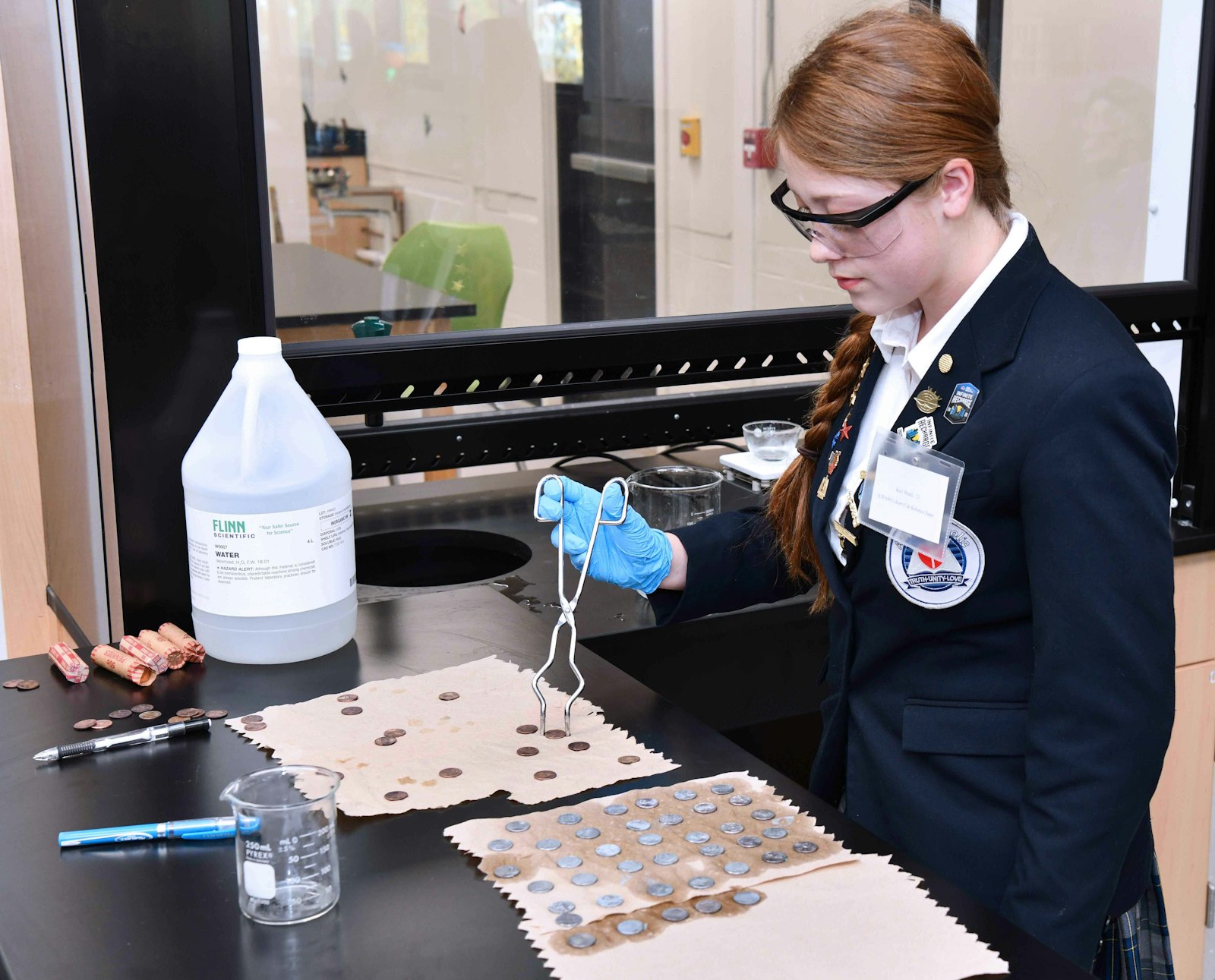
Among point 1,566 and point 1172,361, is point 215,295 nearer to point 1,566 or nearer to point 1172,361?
point 1,566

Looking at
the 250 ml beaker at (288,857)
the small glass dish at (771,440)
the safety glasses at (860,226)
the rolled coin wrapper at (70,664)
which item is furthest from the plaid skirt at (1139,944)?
the rolled coin wrapper at (70,664)

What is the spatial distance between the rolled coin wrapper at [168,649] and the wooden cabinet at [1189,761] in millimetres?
1537

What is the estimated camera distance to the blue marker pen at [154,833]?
904mm

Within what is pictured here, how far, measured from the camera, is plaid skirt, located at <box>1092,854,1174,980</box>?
1.22 meters

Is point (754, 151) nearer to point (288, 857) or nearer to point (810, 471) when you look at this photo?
point (810, 471)

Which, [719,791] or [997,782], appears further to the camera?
[997,782]

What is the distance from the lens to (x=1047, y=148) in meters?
2.13

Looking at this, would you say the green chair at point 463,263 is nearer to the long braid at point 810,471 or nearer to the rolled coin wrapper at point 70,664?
the long braid at point 810,471

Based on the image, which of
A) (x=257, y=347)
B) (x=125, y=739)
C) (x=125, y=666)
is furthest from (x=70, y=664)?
(x=257, y=347)

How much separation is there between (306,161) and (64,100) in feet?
1.24

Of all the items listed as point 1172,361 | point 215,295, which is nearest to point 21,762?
point 215,295

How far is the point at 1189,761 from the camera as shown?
6.83 ft

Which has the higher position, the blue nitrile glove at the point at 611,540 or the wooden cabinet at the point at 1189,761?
the blue nitrile glove at the point at 611,540

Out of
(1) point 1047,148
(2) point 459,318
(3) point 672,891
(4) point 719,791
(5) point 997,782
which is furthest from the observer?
(1) point 1047,148
